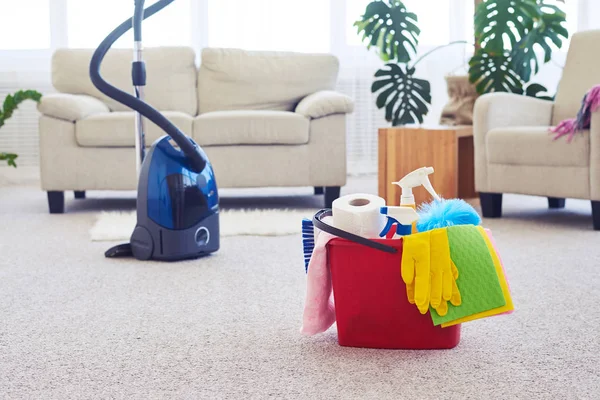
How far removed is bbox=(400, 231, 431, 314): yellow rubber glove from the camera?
1.32 meters

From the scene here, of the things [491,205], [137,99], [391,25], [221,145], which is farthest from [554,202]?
[137,99]

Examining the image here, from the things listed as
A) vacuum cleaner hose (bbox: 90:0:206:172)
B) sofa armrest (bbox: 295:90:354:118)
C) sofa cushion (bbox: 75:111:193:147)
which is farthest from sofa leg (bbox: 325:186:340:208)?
vacuum cleaner hose (bbox: 90:0:206:172)

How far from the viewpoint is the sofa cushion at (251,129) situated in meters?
3.64

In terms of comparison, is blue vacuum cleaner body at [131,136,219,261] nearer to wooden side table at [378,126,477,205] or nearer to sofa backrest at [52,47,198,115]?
wooden side table at [378,126,477,205]

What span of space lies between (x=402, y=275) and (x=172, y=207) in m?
1.10

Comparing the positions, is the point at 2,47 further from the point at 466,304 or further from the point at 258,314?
the point at 466,304

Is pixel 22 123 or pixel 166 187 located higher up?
pixel 22 123

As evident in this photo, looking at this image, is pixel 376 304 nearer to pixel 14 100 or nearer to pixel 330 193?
pixel 330 193

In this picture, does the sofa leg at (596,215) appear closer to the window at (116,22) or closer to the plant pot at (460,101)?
the plant pot at (460,101)

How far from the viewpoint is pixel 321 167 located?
3.70 meters

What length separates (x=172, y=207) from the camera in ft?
7.49

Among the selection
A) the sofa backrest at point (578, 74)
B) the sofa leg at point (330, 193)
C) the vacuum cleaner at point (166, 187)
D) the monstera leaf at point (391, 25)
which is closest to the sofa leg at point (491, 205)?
the sofa backrest at point (578, 74)

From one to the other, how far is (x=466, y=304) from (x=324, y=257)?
27 centimetres

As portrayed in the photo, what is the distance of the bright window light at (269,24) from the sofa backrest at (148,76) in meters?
1.20
